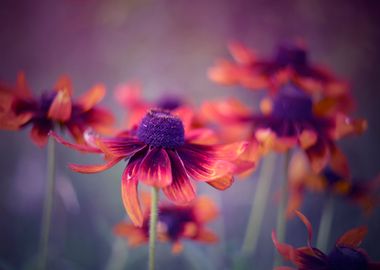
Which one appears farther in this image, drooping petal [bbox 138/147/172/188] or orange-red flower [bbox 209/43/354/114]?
orange-red flower [bbox 209/43/354/114]

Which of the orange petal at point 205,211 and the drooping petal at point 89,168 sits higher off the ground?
the drooping petal at point 89,168

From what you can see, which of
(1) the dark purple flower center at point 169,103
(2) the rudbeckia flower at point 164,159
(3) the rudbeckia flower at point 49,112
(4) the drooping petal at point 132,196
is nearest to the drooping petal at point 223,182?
(2) the rudbeckia flower at point 164,159

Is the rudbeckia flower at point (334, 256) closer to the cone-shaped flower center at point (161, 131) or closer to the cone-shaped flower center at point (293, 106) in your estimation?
the cone-shaped flower center at point (161, 131)

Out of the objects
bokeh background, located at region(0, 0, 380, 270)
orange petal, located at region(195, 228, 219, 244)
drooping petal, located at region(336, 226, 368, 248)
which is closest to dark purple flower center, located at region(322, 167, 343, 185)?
bokeh background, located at region(0, 0, 380, 270)

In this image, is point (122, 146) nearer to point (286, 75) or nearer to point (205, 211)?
point (205, 211)

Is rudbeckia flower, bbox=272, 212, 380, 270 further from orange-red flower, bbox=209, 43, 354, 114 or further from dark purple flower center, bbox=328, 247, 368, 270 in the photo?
orange-red flower, bbox=209, 43, 354, 114

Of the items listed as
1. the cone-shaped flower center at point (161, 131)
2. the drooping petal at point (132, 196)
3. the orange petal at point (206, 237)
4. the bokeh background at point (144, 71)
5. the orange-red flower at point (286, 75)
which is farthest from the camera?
the bokeh background at point (144, 71)

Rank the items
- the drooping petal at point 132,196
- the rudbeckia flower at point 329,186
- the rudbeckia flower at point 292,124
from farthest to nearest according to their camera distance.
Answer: the rudbeckia flower at point 329,186 < the rudbeckia flower at point 292,124 < the drooping petal at point 132,196

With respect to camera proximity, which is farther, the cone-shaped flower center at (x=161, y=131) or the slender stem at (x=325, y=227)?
the slender stem at (x=325, y=227)
